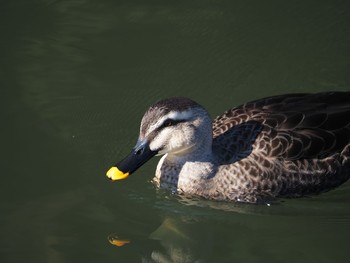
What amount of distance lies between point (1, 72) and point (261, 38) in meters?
3.68

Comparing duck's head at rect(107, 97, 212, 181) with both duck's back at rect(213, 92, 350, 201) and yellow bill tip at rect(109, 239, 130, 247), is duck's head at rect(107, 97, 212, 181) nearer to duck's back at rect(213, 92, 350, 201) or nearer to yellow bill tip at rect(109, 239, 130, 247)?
duck's back at rect(213, 92, 350, 201)

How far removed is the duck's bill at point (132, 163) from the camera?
7.23m

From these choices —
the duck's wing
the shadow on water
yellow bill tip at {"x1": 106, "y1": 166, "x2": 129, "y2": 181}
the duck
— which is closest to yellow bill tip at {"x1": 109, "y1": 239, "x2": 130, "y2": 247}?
the shadow on water

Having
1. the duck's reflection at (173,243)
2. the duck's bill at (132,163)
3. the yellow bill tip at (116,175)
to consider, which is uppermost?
the duck's bill at (132,163)

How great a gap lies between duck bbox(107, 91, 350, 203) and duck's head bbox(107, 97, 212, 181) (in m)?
0.01

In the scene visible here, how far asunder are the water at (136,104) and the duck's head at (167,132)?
0.59m

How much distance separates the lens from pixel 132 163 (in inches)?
285

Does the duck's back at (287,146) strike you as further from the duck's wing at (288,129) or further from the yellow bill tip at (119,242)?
the yellow bill tip at (119,242)

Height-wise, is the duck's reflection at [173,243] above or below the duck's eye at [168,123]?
below

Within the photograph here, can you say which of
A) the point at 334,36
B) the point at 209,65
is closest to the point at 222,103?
the point at 209,65

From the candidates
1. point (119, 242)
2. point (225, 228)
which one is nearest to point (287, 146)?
point (225, 228)

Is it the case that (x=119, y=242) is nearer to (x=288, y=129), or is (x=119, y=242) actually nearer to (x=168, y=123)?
(x=168, y=123)

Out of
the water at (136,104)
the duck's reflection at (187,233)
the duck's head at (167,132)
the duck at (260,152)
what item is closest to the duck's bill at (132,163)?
the duck's head at (167,132)

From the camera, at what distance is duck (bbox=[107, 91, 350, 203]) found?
7.63 m
